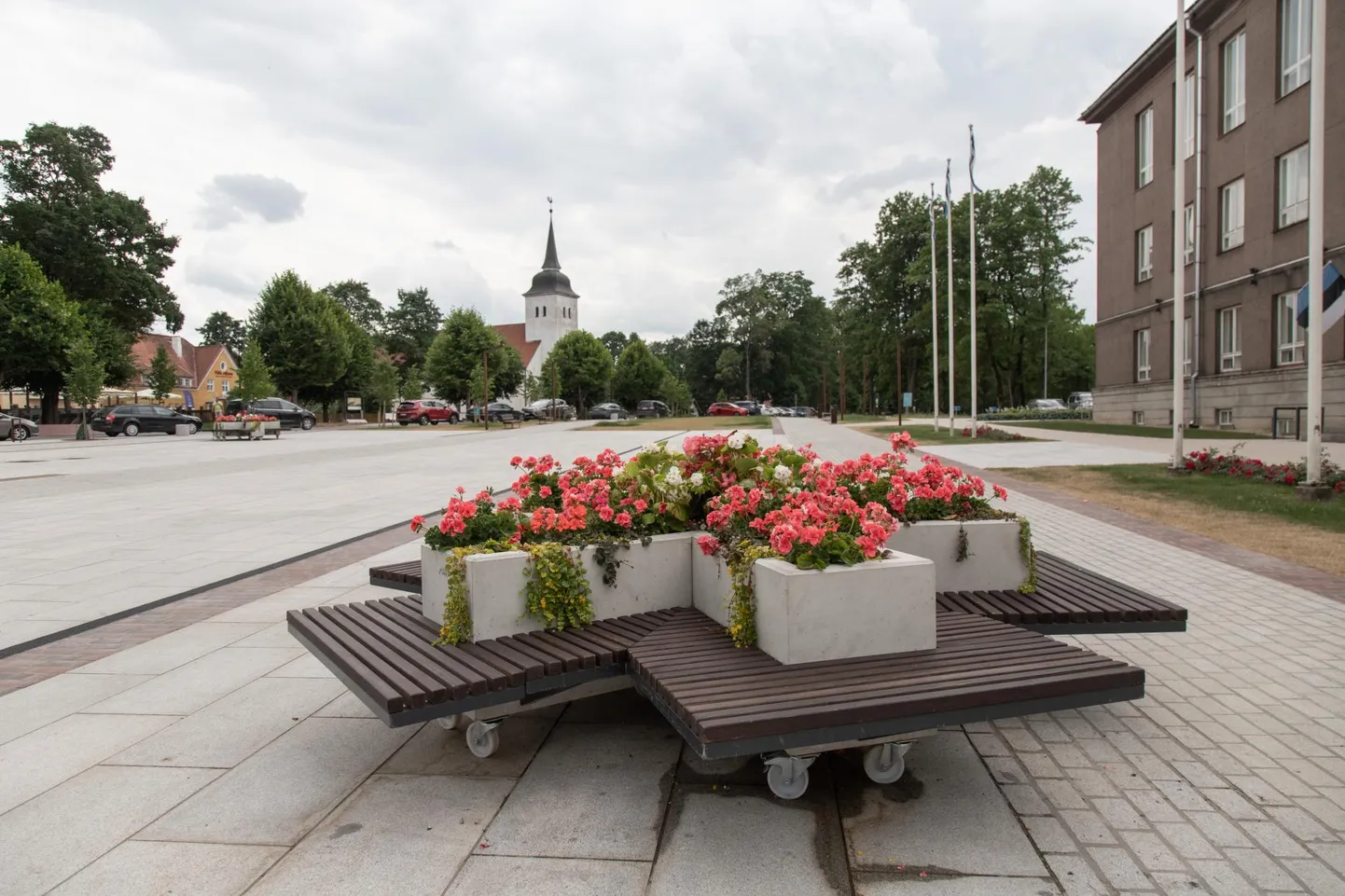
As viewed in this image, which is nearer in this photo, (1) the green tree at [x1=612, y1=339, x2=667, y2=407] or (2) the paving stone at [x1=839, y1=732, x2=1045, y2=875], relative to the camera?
(2) the paving stone at [x1=839, y1=732, x2=1045, y2=875]

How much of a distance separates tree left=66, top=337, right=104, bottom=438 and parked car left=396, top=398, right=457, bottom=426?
18.0 meters

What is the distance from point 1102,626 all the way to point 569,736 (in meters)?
2.50

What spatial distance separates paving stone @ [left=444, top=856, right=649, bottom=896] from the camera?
249 centimetres

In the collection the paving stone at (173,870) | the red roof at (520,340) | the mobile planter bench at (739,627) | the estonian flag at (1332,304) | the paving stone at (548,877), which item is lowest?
the paving stone at (548,877)

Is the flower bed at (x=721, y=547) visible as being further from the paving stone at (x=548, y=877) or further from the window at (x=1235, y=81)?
the window at (x=1235, y=81)

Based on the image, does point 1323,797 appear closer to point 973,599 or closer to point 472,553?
point 973,599

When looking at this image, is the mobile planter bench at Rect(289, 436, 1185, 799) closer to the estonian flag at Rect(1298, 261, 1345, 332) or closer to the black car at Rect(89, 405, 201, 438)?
the estonian flag at Rect(1298, 261, 1345, 332)

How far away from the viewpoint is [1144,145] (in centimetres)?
3142

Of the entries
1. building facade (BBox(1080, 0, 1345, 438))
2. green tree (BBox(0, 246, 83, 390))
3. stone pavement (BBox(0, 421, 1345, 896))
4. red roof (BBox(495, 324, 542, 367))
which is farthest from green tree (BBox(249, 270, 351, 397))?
stone pavement (BBox(0, 421, 1345, 896))

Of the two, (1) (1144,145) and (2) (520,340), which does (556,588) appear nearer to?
(1) (1144,145)

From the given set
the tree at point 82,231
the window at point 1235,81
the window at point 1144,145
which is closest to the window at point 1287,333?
the window at point 1235,81

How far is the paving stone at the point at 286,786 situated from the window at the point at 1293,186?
26.9 meters

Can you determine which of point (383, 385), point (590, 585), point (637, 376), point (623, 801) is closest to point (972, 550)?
point (590, 585)

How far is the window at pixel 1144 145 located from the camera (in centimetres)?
3067
